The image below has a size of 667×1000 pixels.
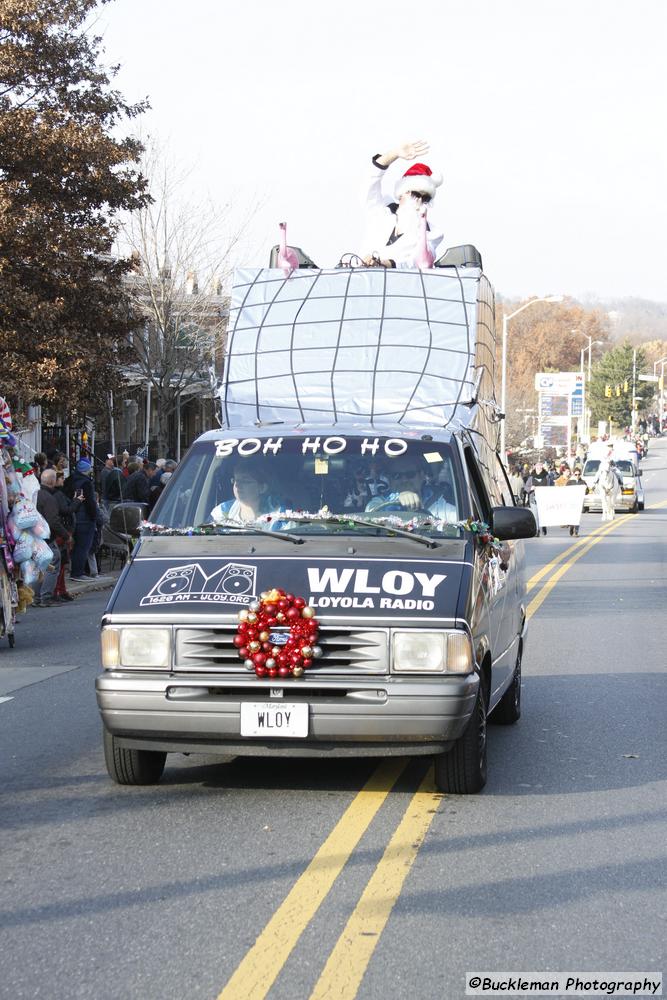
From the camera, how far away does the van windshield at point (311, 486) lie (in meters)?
7.27

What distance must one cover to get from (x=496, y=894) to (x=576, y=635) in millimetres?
8832

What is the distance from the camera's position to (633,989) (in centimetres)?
429

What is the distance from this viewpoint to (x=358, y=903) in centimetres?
509

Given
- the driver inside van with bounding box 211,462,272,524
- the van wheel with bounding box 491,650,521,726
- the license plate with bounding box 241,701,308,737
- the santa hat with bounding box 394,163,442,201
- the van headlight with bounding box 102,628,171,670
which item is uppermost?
the santa hat with bounding box 394,163,442,201

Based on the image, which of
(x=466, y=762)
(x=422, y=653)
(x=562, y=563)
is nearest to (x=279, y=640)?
(x=422, y=653)

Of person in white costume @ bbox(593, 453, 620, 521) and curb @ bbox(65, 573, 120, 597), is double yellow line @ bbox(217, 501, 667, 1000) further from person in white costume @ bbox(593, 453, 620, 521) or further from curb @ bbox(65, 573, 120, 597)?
person in white costume @ bbox(593, 453, 620, 521)

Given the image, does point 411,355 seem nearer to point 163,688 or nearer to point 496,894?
point 163,688

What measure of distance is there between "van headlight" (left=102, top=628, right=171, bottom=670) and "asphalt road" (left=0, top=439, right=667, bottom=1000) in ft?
2.37

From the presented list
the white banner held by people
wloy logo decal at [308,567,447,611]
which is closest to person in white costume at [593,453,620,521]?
the white banner held by people

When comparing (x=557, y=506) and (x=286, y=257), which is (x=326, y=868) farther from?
(x=557, y=506)

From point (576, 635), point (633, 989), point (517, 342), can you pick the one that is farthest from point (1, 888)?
point (517, 342)

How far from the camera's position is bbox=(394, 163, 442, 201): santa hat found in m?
12.5

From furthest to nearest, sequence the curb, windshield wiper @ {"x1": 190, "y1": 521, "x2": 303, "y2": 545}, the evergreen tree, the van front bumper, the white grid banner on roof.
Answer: the evergreen tree → the curb → the white grid banner on roof → windshield wiper @ {"x1": 190, "y1": 521, "x2": 303, "y2": 545} → the van front bumper

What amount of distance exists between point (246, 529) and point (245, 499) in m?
0.42
